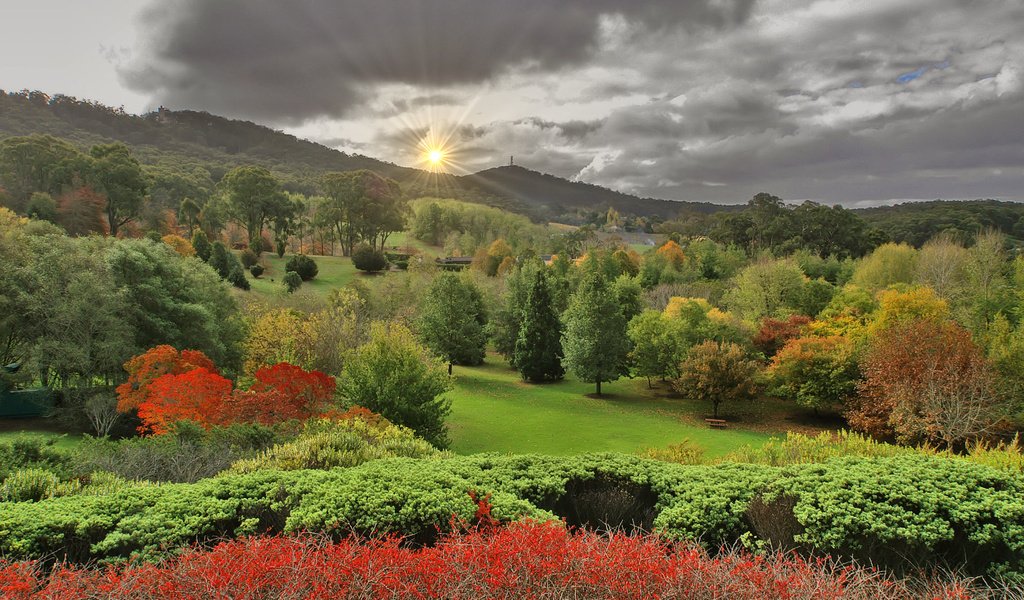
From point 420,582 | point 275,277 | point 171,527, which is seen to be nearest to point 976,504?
point 420,582

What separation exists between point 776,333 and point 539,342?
16.4 m

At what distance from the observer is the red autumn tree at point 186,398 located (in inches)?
644

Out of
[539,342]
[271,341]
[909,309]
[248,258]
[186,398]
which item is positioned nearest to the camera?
[186,398]

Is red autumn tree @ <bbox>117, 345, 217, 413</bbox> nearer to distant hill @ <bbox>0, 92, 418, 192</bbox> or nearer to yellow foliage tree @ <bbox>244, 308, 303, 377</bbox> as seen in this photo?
yellow foliage tree @ <bbox>244, 308, 303, 377</bbox>

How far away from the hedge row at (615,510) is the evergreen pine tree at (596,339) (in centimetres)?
2583

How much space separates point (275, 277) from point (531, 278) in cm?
2895

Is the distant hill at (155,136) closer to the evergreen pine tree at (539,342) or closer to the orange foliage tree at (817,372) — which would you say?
the evergreen pine tree at (539,342)

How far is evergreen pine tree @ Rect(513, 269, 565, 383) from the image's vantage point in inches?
1523

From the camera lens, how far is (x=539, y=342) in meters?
39.0

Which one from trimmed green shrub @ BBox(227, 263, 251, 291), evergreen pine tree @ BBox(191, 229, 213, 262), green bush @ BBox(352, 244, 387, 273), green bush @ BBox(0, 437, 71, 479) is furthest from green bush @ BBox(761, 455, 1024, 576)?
green bush @ BBox(352, 244, 387, 273)

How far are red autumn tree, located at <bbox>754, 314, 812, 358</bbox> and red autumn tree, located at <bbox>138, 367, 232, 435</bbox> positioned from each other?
32703mm

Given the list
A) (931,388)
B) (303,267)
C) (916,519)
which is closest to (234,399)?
(916,519)

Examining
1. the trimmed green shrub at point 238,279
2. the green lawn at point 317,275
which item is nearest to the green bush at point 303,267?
the green lawn at point 317,275

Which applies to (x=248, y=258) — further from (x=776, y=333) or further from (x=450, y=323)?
(x=776, y=333)
